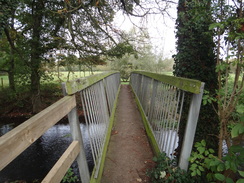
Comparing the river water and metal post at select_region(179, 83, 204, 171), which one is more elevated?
metal post at select_region(179, 83, 204, 171)

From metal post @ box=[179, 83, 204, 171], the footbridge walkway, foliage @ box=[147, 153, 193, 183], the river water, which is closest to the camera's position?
the footbridge walkway

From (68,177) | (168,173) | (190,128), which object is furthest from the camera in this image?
(68,177)

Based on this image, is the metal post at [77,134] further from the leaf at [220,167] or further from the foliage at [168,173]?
the leaf at [220,167]

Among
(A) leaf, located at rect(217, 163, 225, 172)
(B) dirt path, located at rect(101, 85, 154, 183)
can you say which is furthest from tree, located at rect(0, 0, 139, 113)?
(A) leaf, located at rect(217, 163, 225, 172)

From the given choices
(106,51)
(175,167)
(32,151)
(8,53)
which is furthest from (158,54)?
(175,167)

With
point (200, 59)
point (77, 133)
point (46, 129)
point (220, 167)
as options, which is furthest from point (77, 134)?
point (200, 59)

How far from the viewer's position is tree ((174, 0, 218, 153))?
2.67 metres

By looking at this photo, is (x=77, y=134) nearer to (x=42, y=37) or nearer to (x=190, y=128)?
(x=190, y=128)

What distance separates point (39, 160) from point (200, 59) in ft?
21.6

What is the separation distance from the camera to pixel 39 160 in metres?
6.21

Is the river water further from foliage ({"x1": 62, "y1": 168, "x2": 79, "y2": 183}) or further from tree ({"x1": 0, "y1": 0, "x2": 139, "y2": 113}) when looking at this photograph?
tree ({"x1": 0, "y1": 0, "x2": 139, "y2": 113})

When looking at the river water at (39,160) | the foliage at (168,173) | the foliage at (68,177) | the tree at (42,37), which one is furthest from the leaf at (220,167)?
the tree at (42,37)

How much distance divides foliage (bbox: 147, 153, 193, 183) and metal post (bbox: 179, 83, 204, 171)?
10 centimetres

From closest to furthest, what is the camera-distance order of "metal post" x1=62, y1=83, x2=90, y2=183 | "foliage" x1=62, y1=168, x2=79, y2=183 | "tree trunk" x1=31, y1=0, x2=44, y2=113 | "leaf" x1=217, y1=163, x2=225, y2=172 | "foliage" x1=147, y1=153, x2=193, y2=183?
"leaf" x1=217, y1=163, x2=225, y2=172 → "metal post" x1=62, y1=83, x2=90, y2=183 → "foliage" x1=147, y1=153, x2=193, y2=183 → "foliage" x1=62, y1=168, x2=79, y2=183 → "tree trunk" x1=31, y1=0, x2=44, y2=113
